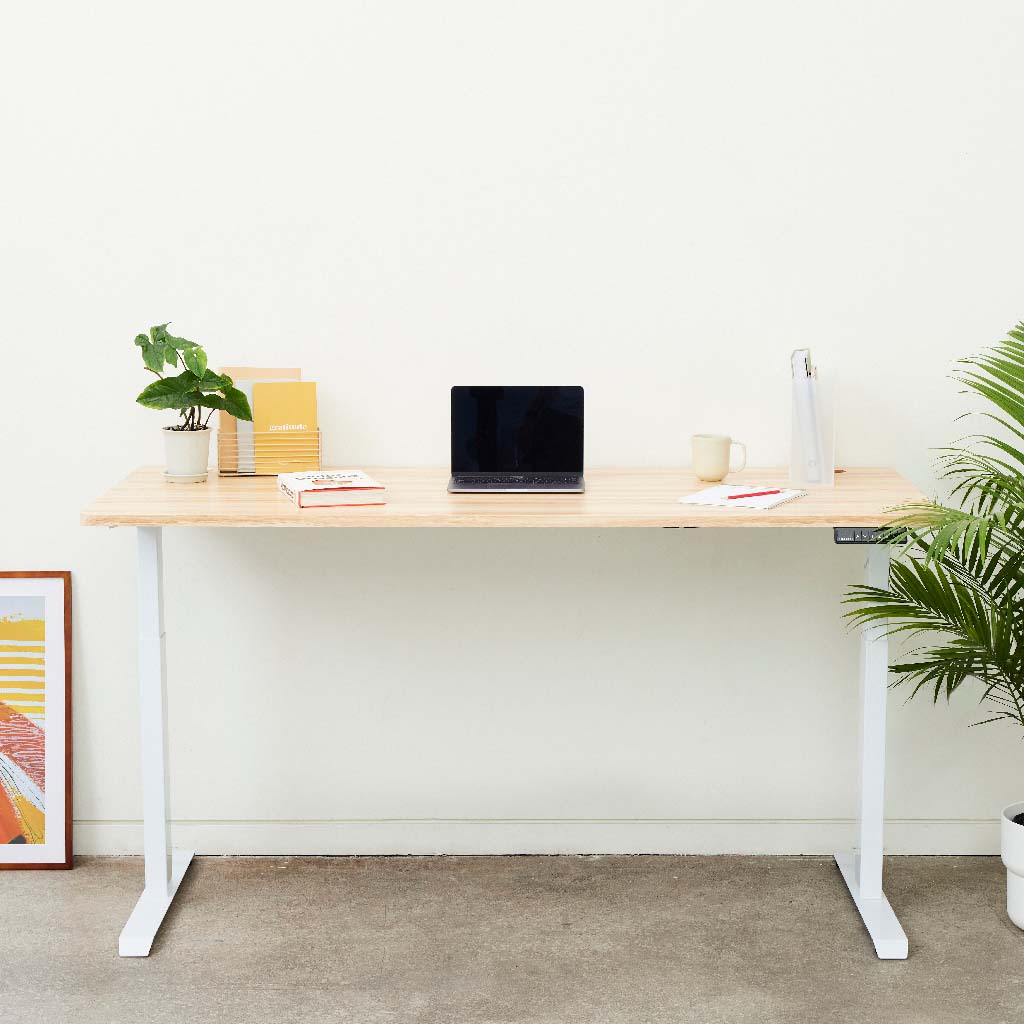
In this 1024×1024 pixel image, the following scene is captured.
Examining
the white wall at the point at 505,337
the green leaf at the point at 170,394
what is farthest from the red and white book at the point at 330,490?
the white wall at the point at 505,337

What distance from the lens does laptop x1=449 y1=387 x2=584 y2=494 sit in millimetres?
2543

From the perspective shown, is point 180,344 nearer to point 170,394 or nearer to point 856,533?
point 170,394

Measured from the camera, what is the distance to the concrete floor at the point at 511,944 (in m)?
2.27

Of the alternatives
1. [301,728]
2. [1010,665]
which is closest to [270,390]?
[301,728]

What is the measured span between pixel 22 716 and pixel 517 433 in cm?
132

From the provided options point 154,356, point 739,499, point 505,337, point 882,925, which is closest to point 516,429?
point 505,337

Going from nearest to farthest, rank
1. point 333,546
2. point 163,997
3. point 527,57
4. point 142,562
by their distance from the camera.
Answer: point 163,997, point 142,562, point 527,57, point 333,546

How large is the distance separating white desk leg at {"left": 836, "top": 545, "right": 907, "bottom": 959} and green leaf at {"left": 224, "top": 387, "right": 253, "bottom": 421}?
1.28 meters

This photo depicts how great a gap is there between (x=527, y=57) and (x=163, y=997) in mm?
1994

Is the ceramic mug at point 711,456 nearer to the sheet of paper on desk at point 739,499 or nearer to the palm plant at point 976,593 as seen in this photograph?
the sheet of paper on desk at point 739,499

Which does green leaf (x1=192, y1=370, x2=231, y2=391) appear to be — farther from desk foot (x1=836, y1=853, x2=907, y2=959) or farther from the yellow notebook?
desk foot (x1=836, y1=853, x2=907, y2=959)

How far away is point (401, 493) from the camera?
2.46m

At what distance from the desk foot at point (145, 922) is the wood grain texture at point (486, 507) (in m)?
0.85

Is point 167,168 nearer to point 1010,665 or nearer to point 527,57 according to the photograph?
point 527,57
